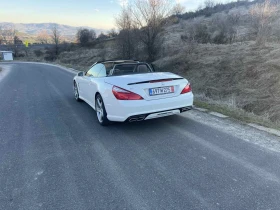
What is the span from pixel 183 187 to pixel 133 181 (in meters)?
0.64

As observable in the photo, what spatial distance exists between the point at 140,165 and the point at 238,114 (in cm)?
315

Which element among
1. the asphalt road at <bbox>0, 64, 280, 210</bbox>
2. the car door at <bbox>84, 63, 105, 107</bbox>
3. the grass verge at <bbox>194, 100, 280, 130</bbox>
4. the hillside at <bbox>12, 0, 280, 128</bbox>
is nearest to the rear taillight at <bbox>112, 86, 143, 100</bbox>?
the asphalt road at <bbox>0, 64, 280, 210</bbox>

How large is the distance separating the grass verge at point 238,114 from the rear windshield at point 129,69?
188 cm

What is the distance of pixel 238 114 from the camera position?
513 centimetres

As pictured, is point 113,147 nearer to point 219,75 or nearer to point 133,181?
point 133,181

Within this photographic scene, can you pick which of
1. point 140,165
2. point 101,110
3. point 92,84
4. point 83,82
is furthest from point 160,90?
point 83,82

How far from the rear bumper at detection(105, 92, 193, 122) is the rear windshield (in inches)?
43.4

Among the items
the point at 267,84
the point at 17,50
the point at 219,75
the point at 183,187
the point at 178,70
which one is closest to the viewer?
the point at 183,187

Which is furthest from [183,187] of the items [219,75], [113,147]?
[219,75]

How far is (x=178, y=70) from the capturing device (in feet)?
49.7

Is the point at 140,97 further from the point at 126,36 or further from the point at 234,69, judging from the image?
the point at 126,36

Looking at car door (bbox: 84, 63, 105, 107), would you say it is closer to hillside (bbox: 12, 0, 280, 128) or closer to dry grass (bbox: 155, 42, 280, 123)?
→ hillside (bbox: 12, 0, 280, 128)

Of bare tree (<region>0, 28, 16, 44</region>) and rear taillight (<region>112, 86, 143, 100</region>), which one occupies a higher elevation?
bare tree (<region>0, 28, 16, 44</region>)

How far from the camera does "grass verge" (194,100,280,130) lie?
4613 millimetres
